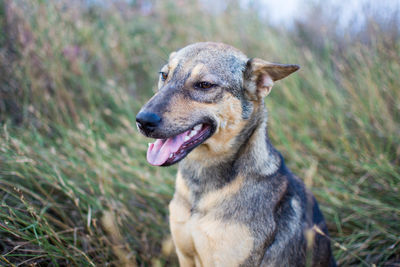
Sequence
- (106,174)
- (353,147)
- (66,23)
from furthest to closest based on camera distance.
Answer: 1. (66,23)
2. (353,147)
3. (106,174)

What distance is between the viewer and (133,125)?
14.4 feet

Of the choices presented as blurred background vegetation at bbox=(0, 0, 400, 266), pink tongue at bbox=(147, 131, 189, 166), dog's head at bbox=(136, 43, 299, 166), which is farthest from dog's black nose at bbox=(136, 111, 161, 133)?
blurred background vegetation at bbox=(0, 0, 400, 266)

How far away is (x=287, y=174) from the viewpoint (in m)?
2.46

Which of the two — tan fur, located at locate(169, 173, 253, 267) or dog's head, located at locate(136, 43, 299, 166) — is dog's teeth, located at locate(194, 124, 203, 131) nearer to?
dog's head, located at locate(136, 43, 299, 166)

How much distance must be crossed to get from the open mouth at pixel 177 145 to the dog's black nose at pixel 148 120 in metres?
0.22

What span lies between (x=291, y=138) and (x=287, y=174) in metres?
1.81

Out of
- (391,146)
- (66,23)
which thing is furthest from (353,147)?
(66,23)

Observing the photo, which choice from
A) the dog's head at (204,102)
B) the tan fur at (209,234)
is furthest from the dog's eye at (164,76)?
the tan fur at (209,234)

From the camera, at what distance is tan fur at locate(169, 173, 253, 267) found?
6.73 feet

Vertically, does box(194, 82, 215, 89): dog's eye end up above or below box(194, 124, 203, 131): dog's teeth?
above

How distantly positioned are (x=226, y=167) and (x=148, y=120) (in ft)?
2.28

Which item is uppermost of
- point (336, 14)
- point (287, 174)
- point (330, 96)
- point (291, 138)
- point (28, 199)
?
point (336, 14)

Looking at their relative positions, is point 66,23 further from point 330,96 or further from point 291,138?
point 330,96

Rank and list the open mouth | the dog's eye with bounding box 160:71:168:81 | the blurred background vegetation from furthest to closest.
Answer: the blurred background vegetation, the dog's eye with bounding box 160:71:168:81, the open mouth
